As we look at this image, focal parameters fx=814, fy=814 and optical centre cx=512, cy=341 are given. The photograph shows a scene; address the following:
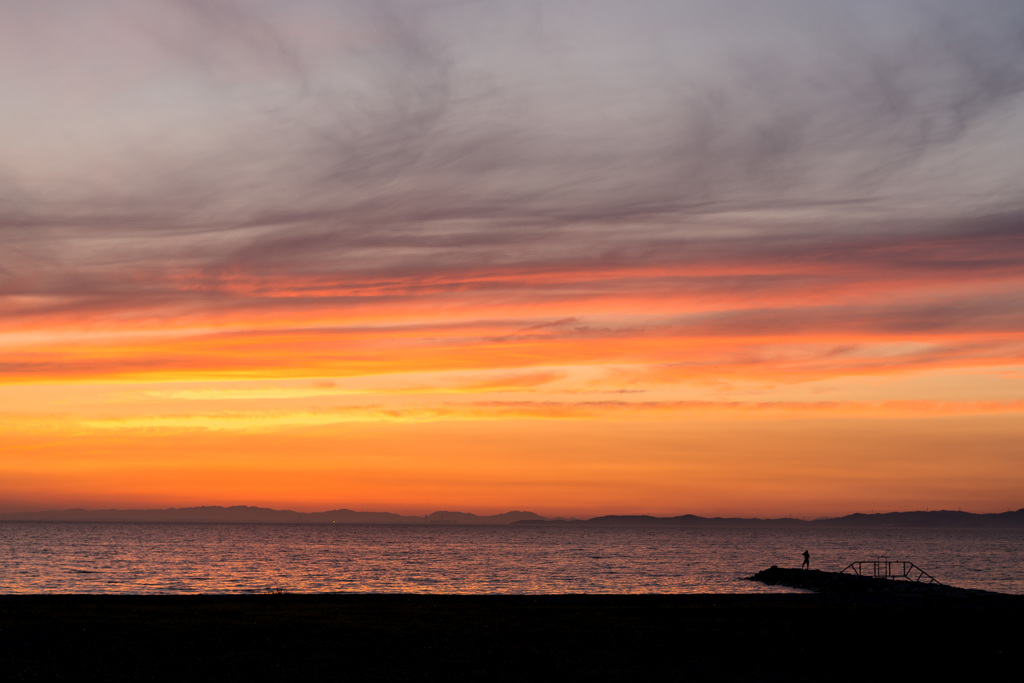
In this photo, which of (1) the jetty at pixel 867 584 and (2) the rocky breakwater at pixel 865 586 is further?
(1) the jetty at pixel 867 584
